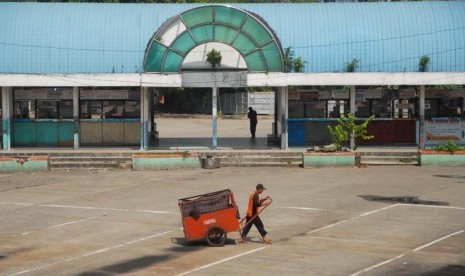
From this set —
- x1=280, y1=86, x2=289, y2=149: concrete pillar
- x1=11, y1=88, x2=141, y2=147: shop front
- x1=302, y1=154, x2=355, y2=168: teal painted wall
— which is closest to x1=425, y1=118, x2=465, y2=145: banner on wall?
x1=302, y1=154, x2=355, y2=168: teal painted wall

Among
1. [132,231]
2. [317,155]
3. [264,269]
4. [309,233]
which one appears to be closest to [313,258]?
[264,269]

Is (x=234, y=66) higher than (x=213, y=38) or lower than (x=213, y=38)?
lower

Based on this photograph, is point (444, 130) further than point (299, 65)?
Yes

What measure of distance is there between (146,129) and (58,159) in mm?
4176

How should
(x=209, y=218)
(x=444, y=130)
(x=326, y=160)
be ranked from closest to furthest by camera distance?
(x=209, y=218) → (x=326, y=160) → (x=444, y=130)

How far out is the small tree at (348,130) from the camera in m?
33.9

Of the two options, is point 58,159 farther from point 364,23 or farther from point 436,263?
point 436,263

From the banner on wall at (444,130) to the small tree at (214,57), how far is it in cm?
955

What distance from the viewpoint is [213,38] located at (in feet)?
116

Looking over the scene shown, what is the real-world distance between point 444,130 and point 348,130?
4.52 m

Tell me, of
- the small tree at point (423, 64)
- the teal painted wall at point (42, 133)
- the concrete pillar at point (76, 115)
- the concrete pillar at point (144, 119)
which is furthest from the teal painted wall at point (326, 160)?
the teal painted wall at point (42, 133)

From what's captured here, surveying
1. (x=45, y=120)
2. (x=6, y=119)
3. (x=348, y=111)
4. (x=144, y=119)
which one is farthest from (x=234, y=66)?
(x=6, y=119)

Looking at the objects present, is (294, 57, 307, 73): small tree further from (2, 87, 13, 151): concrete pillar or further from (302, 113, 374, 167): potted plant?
(2, 87, 13, 151): concrete pillar

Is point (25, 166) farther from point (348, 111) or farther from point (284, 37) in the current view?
point (348, 111)
